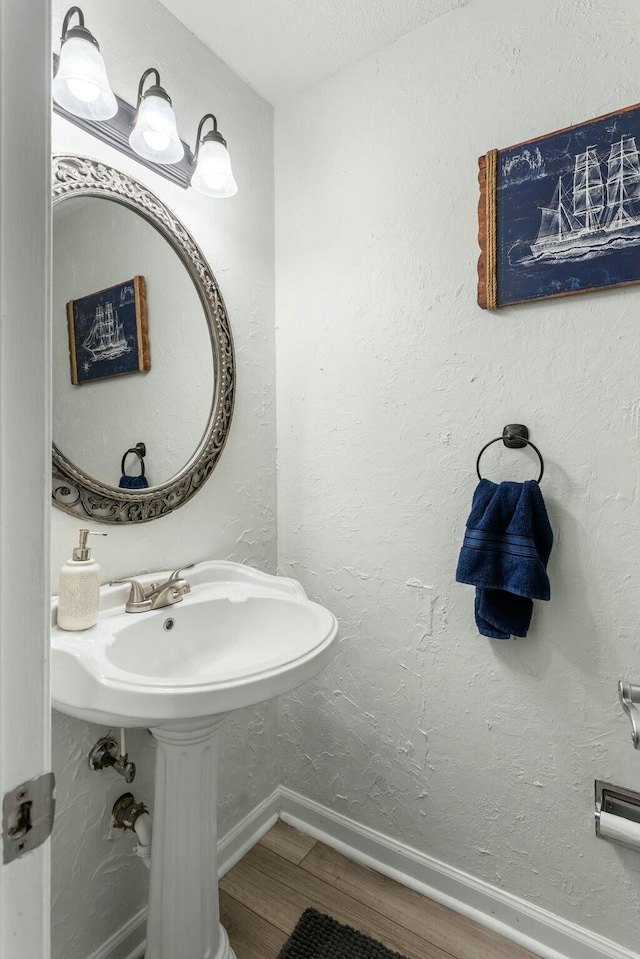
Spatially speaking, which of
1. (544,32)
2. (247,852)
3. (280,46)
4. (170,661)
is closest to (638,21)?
(544,32)

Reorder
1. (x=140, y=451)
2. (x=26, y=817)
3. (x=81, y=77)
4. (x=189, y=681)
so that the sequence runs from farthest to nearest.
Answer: (x=140, y=451) → (x=81, y=77) → (x=189, y=681) → (x=26, y=817)

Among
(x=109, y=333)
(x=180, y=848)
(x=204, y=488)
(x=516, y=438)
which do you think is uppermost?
(x=109, y=333)

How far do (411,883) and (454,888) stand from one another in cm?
13

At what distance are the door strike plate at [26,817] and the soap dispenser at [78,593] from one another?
64cm

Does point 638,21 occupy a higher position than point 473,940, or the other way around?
point 638,21

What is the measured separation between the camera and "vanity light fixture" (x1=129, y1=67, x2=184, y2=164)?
1.15 metres

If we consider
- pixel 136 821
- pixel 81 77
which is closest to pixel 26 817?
pixel 136 821

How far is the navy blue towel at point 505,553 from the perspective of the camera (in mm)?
1149

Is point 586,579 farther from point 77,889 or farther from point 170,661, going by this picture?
point 77,889

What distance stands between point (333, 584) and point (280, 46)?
5.17ft

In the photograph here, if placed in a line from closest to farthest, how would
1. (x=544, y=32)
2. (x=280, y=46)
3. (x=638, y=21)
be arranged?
(x=638, y=21) → (x=544, y=32) → (x=280, y=46)

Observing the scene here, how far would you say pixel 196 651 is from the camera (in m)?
1.23

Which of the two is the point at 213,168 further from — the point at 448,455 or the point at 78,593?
the point at 78,593

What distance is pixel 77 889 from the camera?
3.63ft
